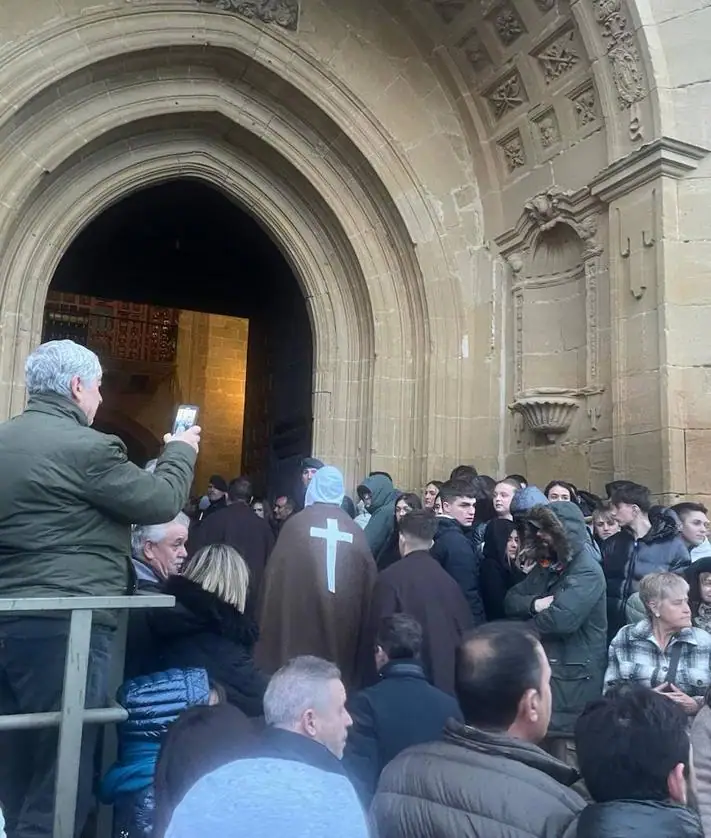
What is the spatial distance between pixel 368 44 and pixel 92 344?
1098 centimetres

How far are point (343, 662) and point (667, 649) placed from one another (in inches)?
61.4

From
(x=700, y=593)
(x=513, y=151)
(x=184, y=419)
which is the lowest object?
(x=700, y=593)

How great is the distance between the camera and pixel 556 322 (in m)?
7.93

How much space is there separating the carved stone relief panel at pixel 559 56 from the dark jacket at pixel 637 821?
7.15 meters

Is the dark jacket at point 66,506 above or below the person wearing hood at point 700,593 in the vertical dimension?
above

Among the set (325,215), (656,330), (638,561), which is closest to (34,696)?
(638,561)

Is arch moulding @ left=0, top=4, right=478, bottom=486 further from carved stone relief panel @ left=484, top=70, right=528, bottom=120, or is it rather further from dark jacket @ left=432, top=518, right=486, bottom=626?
dark jacket @ left=432, top=518, right=486, bottom=626

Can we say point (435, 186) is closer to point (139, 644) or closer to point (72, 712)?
point (139, 644)

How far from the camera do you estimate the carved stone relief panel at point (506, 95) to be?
26.8ft

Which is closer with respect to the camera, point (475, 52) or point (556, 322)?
point (556, 322)

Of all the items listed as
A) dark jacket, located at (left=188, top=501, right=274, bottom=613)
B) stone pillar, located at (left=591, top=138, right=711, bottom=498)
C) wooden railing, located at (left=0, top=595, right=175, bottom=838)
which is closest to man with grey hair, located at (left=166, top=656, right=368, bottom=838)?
wooden railing, located at (left=0, top=595, right=175, bottom=838)

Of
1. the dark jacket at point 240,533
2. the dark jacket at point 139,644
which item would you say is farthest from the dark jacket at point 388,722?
the dark jacket at point 240,533

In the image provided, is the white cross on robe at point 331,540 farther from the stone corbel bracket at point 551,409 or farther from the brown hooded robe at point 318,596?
the stone corbel bracket at point 551,409

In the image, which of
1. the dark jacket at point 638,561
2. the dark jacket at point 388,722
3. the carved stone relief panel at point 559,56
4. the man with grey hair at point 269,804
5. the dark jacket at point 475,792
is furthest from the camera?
the carved stone relief panel at point 559,56
